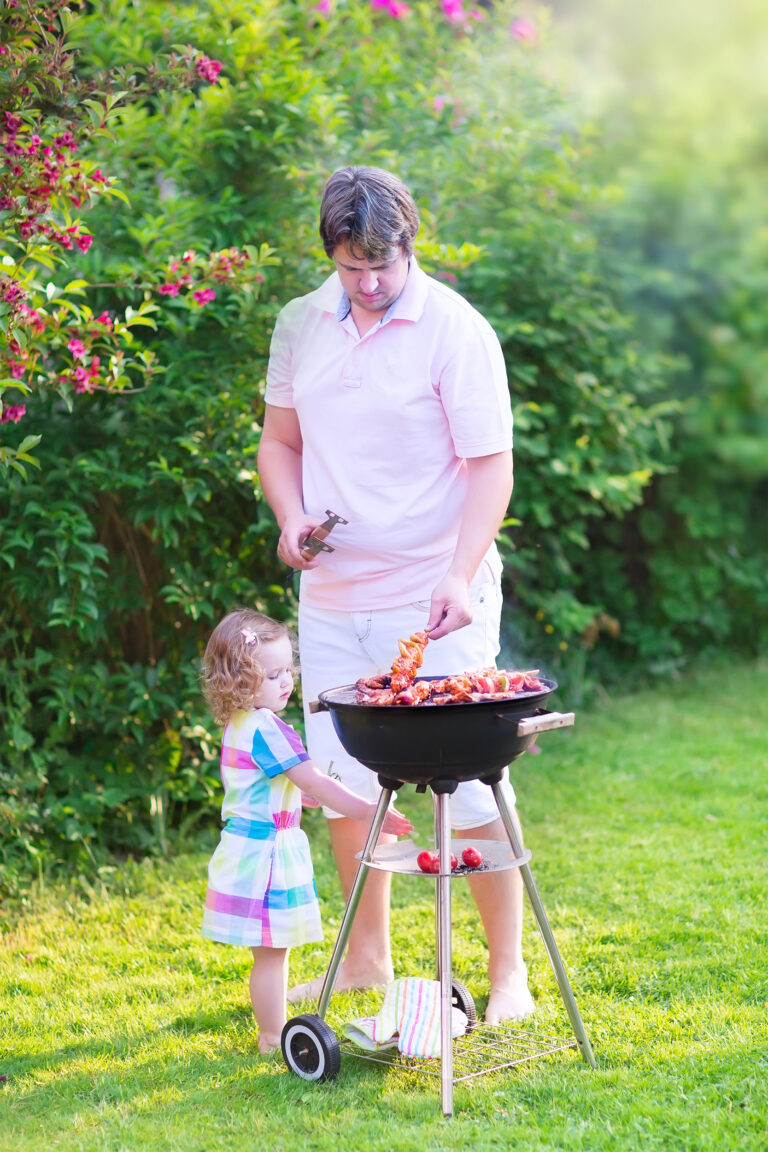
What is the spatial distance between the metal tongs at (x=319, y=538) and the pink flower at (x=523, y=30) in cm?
317

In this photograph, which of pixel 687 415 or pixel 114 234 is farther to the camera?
pixel 687 415

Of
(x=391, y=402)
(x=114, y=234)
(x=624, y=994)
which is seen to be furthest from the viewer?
(x=114, y=234)

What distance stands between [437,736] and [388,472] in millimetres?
644

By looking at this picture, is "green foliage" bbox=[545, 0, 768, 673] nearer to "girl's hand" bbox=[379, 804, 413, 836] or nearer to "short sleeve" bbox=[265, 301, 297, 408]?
"short sleeve" bbox=[265, 301, 297, 408]

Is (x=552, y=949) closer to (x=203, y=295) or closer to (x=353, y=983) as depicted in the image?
(x=353, y=983)

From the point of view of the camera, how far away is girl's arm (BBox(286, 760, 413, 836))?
2549mm

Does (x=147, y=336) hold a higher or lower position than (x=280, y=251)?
lower

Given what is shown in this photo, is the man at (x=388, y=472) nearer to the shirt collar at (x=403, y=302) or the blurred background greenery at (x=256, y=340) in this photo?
the shirt collar at (x=403, y=302)

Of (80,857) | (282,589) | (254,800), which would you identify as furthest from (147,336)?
(254,800)

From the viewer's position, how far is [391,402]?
2635mm

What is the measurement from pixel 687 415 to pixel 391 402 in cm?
382

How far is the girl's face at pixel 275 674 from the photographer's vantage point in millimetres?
2701

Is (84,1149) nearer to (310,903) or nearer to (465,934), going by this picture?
(310,903)

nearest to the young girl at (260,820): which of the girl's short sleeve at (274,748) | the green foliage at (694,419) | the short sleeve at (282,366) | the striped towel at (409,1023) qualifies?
the girl's short sleeve at (274,748)
